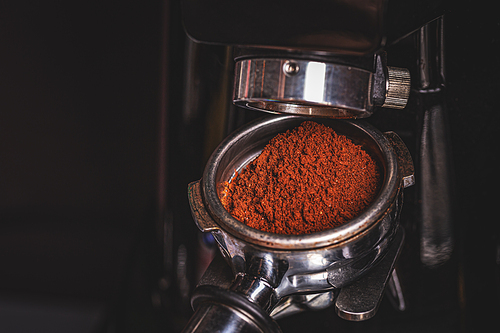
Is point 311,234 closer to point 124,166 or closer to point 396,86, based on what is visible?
point 396,86

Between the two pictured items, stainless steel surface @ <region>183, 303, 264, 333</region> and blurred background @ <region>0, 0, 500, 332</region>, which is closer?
stainless steel surface @ <region>183, 303, 264, 333</region>

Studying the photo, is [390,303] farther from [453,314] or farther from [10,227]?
[10,227]

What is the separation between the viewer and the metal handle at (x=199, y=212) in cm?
43

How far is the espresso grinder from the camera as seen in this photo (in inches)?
14.9

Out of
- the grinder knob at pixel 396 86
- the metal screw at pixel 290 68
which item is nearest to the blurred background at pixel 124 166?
the grinder knob at pixel 396 86

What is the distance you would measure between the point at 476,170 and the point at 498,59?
0.50ft

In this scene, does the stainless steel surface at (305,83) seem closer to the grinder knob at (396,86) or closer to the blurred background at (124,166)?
the grinder knob at (396,86)

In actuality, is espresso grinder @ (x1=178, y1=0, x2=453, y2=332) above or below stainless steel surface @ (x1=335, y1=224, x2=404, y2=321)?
above

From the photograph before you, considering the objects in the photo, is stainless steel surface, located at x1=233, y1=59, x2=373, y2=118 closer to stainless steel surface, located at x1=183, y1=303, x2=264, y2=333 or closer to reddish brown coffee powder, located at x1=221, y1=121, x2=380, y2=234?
reddish brown coffee powder, located at x1=221, y1=121, x2=380, y2=234

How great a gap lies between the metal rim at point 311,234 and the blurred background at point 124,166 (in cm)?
15

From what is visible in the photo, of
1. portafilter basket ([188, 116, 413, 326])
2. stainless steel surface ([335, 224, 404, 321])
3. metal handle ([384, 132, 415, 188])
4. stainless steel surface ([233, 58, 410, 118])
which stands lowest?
stainless steel surface ([335, 224, 404, 321])

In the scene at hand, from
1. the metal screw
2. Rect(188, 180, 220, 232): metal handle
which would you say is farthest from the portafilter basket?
the metal screw

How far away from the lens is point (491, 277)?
56cm

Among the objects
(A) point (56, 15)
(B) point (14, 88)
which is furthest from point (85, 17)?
(B) point (14, 88)
